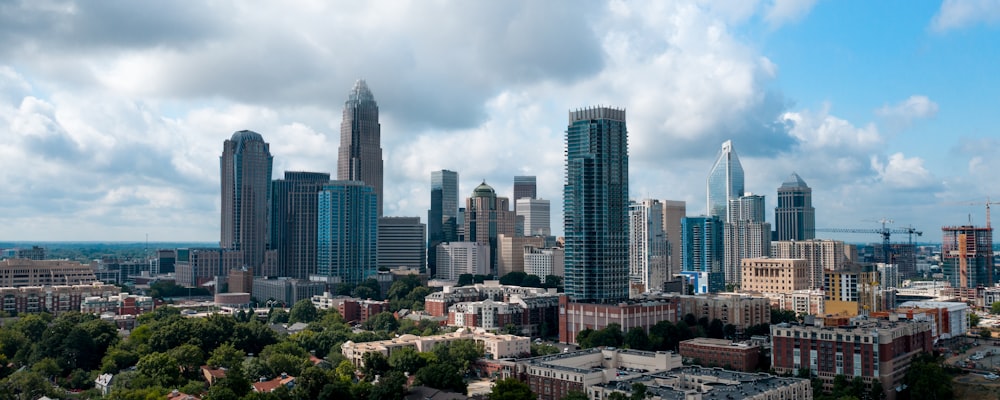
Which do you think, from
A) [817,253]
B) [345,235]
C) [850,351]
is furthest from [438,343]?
[817,253]

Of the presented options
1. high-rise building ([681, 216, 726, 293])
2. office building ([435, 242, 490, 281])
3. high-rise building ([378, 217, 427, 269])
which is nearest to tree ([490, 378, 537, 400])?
office building ([435, 242, 490, 281])

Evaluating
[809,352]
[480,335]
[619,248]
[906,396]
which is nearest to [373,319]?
[480,335]

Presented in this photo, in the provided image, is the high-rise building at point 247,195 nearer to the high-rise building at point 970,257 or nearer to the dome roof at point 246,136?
the dome roof at point 246,136

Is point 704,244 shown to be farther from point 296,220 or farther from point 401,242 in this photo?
point 296,220

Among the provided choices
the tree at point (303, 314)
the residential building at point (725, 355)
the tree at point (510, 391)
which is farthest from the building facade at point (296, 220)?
the tree at point (510, 391)

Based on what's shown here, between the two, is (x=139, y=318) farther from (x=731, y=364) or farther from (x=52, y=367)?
(x=731, y=364)

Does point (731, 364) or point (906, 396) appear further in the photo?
point (731, 364)
